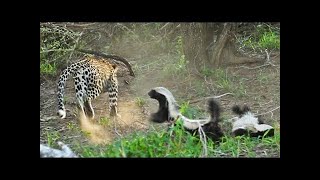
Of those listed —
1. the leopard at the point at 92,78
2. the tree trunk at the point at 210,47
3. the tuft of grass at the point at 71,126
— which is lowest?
the tuft of grass at the point at 71,126

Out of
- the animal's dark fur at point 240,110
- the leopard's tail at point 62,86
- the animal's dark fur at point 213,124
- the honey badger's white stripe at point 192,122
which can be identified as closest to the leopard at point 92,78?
the leopard's tail at point 62,86

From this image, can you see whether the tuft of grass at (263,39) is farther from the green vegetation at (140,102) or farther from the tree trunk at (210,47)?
the green vegetation at (140,102)

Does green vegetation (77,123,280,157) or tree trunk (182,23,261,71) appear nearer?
green vegetation (77,123,280,157)

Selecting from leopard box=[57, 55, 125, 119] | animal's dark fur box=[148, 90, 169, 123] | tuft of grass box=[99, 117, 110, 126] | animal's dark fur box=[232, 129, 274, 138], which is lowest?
animal's dark fur box=[232, 129, 274, 138]

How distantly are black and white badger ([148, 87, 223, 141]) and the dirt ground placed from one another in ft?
0.15

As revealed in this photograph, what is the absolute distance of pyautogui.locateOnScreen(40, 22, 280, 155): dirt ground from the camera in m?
3.94

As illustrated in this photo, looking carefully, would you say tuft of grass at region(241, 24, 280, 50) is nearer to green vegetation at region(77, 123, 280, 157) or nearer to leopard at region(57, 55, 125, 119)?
green vegetation at region(77, 123, 280, 157)

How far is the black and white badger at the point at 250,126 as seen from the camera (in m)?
3.91

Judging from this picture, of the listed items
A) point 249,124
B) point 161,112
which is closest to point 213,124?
point 249,124

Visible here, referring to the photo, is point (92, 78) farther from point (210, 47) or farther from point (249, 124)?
point (249, 124)

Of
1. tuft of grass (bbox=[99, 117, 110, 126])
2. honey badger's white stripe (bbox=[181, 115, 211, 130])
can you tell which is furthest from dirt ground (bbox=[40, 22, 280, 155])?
honey badger's white stripe (bbox=[181, 115, 211, 130])

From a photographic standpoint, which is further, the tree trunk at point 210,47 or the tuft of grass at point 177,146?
the tree trunk at point 210,47

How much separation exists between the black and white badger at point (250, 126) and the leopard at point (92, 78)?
3.20 ft
